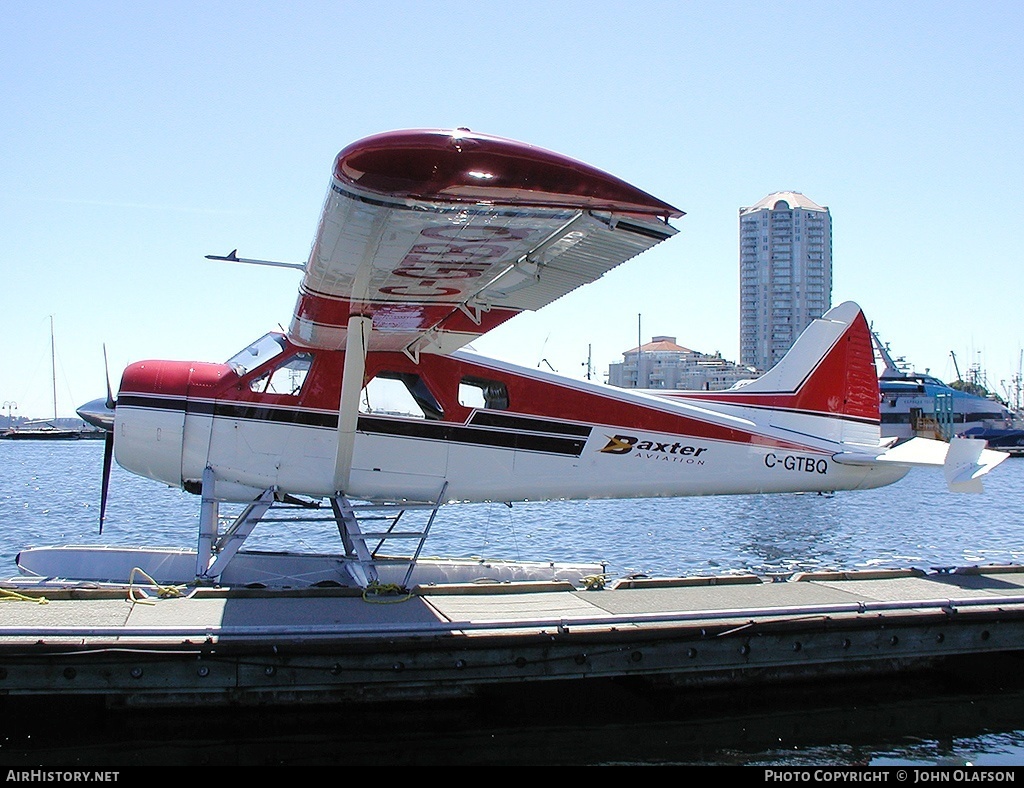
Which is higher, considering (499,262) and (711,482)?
(499,262)

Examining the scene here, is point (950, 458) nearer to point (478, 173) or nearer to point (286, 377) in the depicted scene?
point (478, 173)

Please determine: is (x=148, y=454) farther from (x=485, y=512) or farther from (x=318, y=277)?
(x=485, y=512)

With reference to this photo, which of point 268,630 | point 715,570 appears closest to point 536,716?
point 268,630

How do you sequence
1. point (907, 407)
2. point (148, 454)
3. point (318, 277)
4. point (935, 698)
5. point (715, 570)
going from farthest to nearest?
point (907, 407)
point (715, 570)
point (148, 454)
point (935, 698)
point (318, 277)

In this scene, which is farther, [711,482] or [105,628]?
[711,482]

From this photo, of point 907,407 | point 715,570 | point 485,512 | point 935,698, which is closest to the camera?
point 935,698

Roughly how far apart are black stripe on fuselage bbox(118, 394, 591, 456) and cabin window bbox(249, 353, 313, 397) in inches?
A: 6.1

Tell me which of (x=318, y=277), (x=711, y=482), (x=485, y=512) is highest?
(x=318, y=277)

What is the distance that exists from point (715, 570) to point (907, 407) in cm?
5505

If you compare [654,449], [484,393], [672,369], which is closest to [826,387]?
[654,449]

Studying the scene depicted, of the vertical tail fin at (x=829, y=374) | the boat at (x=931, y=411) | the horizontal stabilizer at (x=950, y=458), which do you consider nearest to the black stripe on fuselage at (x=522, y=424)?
the vertical tail fin at (x=829, y=374)

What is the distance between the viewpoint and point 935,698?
654cm

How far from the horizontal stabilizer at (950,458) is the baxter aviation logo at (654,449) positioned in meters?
1.43

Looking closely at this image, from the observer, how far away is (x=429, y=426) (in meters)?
7.60
